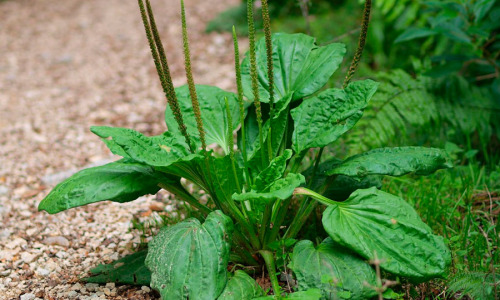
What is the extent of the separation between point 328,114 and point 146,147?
798mm

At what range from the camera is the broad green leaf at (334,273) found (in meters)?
1.80

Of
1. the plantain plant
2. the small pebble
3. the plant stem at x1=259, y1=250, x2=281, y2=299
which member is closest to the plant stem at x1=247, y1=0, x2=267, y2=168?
the plantain plant

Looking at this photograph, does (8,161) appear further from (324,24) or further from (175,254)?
(324,24)

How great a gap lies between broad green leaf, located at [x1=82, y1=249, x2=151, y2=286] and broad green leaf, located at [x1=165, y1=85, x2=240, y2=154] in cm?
62

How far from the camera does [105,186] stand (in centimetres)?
203

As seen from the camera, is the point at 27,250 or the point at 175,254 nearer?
the point at 175,254

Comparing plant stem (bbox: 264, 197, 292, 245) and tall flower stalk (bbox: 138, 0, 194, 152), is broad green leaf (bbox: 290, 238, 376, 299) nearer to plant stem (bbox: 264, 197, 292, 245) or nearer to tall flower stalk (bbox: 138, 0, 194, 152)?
plant stem (bbox: 264, 197, 292, 245)

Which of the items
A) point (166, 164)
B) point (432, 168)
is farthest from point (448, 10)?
point (166, 164)

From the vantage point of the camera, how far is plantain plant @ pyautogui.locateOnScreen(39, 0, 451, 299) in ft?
5.98

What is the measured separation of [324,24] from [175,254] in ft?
11.0

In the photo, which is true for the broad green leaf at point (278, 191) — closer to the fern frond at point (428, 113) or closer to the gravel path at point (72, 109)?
the gravel path at point (72, 109)

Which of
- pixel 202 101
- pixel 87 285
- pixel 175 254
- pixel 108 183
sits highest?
pixel 202 101

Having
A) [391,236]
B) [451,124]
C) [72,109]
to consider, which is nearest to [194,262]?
[391,236]

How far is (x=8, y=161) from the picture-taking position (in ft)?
12.5
